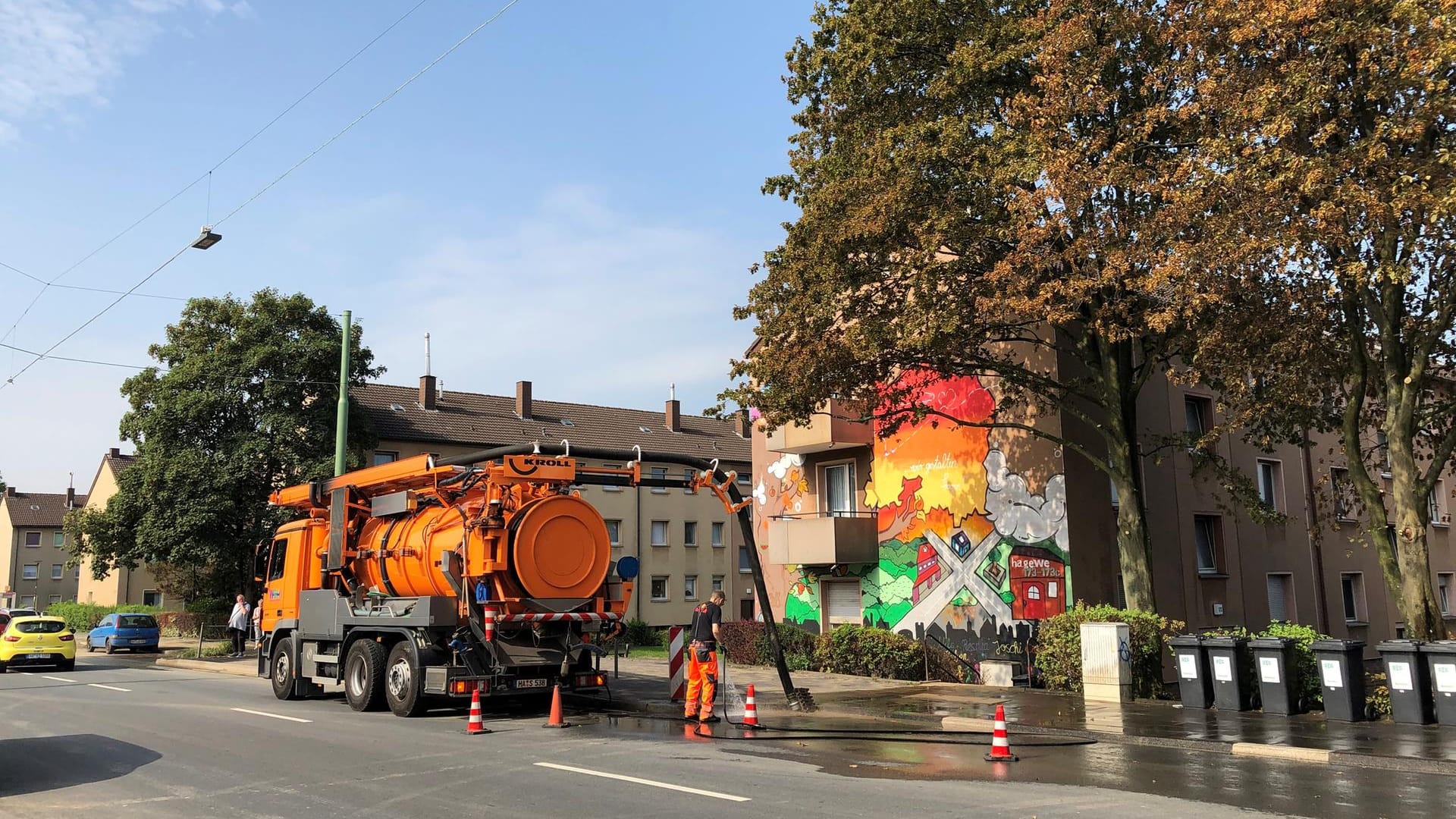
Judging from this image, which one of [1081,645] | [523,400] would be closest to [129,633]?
[523,400]

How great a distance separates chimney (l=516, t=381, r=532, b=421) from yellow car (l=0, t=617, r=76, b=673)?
26113 millimetres

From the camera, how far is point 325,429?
35.8 m

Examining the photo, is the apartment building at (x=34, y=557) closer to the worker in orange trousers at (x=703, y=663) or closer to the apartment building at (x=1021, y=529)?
the apartment building at (x=1021, y=529)

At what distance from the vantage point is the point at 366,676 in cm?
1527

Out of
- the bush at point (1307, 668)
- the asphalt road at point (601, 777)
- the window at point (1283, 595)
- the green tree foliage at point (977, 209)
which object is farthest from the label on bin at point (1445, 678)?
the window at point (1283, 595)

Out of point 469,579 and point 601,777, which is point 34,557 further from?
point 601,777

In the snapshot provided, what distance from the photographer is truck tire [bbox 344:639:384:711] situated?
1513 centimetres

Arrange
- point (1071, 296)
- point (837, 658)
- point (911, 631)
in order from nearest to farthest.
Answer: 1. point (1071, 296)
2. point (837, 658)
3. point (911, 631)

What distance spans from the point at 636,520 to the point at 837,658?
85.5 ft

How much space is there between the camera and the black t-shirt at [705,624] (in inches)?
537

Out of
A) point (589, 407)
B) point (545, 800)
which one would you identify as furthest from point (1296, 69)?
point (589, 407)

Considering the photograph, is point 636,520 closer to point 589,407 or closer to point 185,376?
point 589,407

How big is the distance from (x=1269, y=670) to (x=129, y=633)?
1305 inches

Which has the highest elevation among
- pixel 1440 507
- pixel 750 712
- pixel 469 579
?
pixel 1440 507
